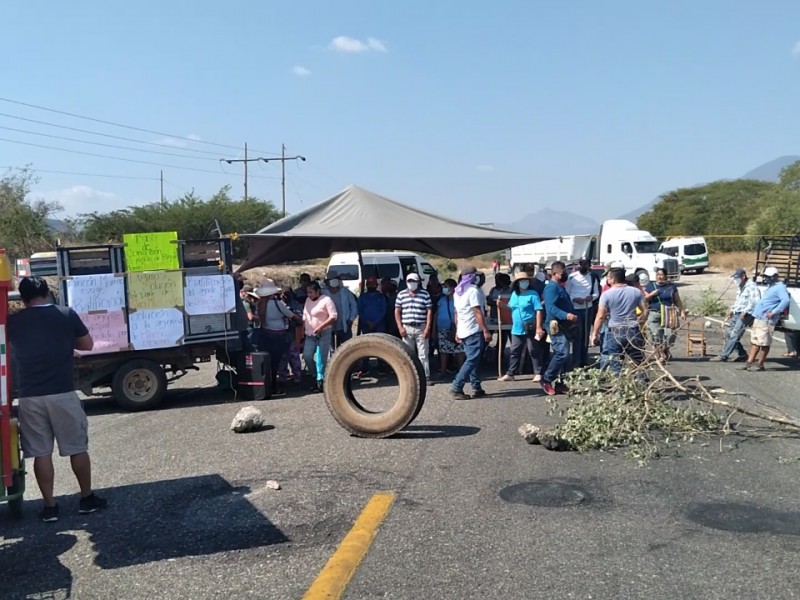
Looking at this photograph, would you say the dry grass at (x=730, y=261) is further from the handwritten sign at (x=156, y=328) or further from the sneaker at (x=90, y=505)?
the sneaker at (x=90, y=505)

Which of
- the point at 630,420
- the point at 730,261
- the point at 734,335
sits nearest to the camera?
the point at 630,420

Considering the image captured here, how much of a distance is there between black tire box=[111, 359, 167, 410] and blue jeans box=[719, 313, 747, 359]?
9545mm

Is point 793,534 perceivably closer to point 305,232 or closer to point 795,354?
point 305,232

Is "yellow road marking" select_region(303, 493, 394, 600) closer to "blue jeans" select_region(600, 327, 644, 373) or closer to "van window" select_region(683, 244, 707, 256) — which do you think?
"blue jeans" select_region(600, 327, 644, 373)

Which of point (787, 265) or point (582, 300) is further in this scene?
point (787, 265)

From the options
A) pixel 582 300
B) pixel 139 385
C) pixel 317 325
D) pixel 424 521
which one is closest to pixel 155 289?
pixel 139 385

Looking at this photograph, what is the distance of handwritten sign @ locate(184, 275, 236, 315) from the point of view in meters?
10.9

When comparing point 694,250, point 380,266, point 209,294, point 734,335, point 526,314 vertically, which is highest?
point 694,250

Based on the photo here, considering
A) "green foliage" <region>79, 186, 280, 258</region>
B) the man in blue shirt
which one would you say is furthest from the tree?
the man in blue shirt

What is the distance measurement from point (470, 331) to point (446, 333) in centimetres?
233

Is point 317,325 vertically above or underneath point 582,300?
underneath

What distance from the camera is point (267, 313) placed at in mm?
11469

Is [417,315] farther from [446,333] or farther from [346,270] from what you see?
[346,270]

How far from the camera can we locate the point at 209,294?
11008 millimetres
